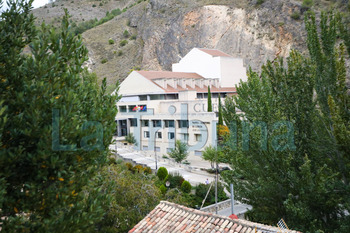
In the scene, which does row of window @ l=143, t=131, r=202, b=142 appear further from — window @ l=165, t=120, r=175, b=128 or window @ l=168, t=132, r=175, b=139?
window @ l=165, t=120, r=175, b=128

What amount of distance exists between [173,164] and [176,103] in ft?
24.9

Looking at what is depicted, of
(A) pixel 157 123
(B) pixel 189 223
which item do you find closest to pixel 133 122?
(A) pixel 157 123

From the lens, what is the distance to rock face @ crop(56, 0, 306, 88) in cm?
5231

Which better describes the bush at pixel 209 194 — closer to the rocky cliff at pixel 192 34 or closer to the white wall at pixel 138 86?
the white wall at pixel 138 86

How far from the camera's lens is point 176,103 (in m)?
33.1

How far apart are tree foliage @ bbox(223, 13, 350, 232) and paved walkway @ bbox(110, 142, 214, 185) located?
1321 cm

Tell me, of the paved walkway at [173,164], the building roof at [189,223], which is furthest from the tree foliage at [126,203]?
the paved walkway at [173,164]

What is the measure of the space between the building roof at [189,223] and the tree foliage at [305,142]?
4.49 feet

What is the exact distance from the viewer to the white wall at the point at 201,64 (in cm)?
4744

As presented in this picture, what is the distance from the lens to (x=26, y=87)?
13.1 ft

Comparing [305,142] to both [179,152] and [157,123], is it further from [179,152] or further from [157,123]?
[157,123]

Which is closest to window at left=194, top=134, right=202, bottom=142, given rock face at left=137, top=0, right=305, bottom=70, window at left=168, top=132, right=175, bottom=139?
window at left=168, top=132, right=175, bottom=139

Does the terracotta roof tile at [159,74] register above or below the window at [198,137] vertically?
above

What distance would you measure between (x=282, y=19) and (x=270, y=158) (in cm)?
4889
